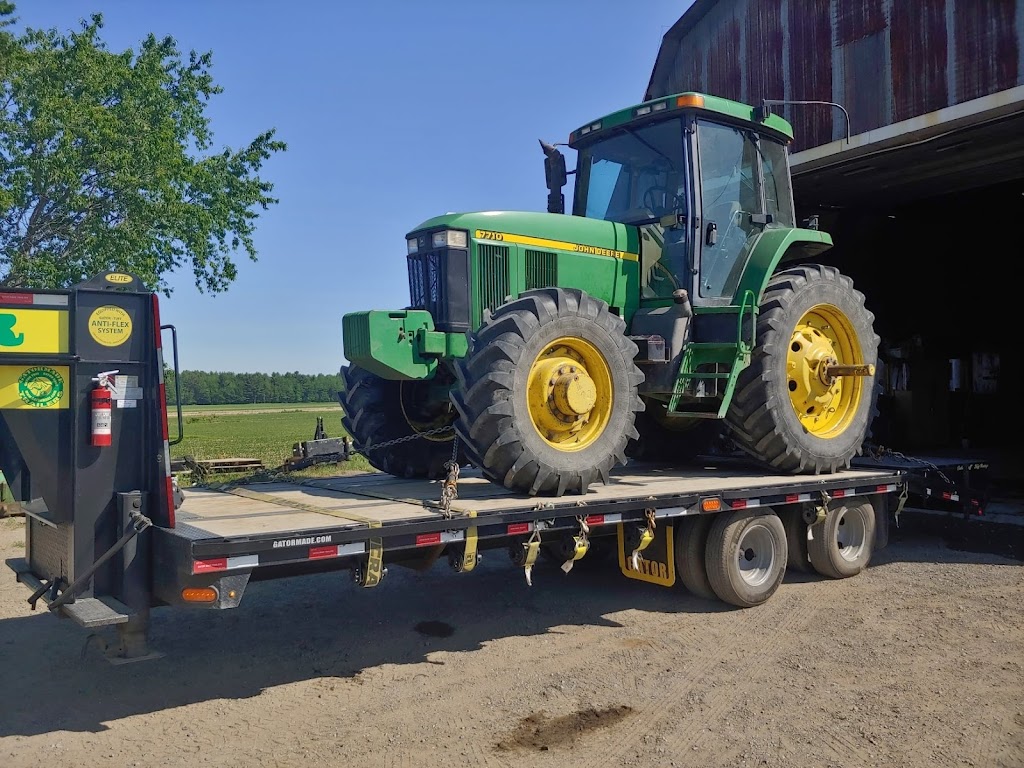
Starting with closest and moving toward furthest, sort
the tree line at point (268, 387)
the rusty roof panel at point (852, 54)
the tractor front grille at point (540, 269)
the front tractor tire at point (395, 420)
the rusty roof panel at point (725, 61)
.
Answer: the tractor front grille at point (540, 269), the front tractor tire at point (395, 420), the rusty roof panel at point (852, 54), the rusty roof panel at point (725, 61), the tree line at point (268, 387)

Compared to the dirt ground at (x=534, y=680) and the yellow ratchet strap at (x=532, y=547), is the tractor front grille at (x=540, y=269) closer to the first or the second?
the yellow ratchet strap at (x=532, y=547)

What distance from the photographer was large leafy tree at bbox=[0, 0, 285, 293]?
1788cm

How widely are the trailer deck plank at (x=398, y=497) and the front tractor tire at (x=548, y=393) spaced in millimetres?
239

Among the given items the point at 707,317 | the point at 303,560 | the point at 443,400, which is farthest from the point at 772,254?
the point at 303,560

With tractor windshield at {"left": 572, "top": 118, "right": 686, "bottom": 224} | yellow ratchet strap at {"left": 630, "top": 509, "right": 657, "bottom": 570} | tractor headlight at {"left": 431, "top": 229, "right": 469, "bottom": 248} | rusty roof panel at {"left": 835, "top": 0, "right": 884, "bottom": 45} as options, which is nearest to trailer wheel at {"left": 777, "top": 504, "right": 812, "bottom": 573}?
yellow ratchet strap at {"left": 630, "top": 509, "right": 657, "bottom": 570}

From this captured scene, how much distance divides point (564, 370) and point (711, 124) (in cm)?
289

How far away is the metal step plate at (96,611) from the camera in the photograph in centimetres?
446

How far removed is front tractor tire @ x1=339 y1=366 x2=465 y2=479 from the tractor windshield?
2.41 m

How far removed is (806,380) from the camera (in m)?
8.09

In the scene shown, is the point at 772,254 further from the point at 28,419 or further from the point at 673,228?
the point at 28,419

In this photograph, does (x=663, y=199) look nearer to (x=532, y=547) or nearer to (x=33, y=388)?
(x=532, y=547)

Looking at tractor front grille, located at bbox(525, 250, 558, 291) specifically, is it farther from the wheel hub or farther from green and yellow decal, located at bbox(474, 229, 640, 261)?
the wheel hub

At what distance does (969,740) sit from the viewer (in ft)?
15.1

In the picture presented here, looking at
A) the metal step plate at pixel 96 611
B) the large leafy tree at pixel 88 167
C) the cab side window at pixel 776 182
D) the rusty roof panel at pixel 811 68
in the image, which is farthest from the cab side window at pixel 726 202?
the large leafy tree at pixel 88 167
